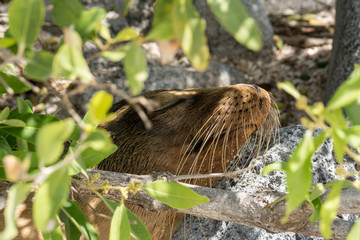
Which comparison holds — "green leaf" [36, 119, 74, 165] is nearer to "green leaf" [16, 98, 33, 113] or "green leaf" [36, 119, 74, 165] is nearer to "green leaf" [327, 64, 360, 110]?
"green leaf" [327, 64, 360, 110]

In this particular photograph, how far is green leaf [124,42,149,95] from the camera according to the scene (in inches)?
27.1

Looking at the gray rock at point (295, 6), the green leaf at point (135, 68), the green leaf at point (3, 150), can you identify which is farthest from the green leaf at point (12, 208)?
the gray rock at point (295, 6)

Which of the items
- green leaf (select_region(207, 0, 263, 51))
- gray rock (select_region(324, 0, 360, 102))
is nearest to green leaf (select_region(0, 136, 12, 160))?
green leaf (select_region(207, 0, 263, 51))

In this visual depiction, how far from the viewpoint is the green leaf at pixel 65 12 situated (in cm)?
79

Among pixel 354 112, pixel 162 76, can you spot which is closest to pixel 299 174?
pixel 354 112

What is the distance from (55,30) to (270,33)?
1921 millimetres

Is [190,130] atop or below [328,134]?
below

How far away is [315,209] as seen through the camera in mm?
1161

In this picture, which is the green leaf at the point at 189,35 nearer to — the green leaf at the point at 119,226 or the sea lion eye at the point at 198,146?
the green leaf at the point at 119,226

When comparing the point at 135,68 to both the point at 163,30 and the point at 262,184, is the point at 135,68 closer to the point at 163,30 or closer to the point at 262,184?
the point at 163,30

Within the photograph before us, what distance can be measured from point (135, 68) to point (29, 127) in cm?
58

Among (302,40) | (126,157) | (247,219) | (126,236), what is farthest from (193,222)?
(302,40)

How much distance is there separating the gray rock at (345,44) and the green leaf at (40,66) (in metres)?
2.79

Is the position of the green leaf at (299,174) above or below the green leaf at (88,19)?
below
